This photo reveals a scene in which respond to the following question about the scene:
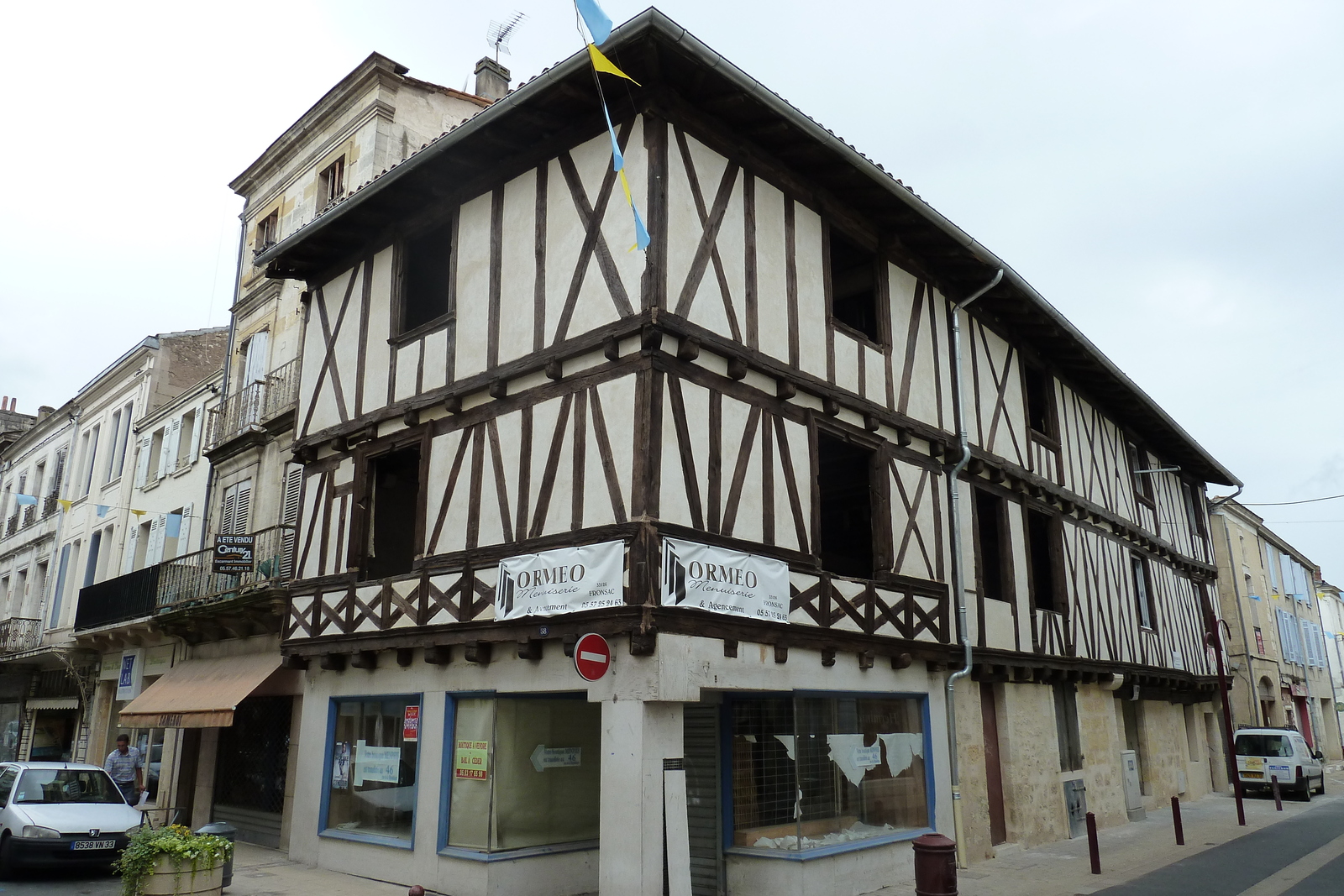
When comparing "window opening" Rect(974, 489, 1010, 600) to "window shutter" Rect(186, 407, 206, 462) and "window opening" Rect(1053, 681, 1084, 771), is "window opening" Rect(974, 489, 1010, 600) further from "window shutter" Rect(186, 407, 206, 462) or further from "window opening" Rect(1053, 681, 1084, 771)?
"window shutter" Rect(186, 407, 206, 462)

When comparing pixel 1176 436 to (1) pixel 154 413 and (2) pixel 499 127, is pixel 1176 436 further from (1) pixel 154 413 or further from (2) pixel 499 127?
(1) pixel 154 413

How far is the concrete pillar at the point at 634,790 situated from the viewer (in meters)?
7.47

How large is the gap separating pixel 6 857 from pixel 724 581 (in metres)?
8.16

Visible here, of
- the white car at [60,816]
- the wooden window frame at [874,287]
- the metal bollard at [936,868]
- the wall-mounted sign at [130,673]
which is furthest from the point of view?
the wall-mounted sign at [130,673]

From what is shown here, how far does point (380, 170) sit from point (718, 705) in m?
9.87

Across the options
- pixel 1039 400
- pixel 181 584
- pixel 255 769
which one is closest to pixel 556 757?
pixel 255 769

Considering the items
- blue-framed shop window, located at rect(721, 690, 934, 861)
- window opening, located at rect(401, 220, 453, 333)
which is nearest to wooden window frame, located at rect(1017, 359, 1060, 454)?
blue-framed shop window, located at rect(721, 690, 934, 861)

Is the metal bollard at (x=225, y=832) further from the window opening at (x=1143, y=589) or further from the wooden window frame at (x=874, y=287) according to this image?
Result: the window opening at (x=1143, y=589)

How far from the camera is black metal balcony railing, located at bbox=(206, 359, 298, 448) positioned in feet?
48.4

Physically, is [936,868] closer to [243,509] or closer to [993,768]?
[993,768]

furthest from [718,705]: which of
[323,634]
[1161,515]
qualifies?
[1161,515]

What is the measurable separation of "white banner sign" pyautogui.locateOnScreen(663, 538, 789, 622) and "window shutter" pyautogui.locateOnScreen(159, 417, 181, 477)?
45.7 ft

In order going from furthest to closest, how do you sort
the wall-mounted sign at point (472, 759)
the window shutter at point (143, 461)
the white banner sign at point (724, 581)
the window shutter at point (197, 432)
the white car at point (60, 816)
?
the window shutter at point (143, 461), the window shutter at point (197, 432), the white car at point (60, 816), the wall-mounted sign at point (472, 759), the white banner sign at point (724, 581)

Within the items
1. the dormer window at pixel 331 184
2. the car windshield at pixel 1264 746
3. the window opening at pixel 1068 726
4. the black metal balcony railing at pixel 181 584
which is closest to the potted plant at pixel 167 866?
the black metal balcony railing at pixel 181 584
